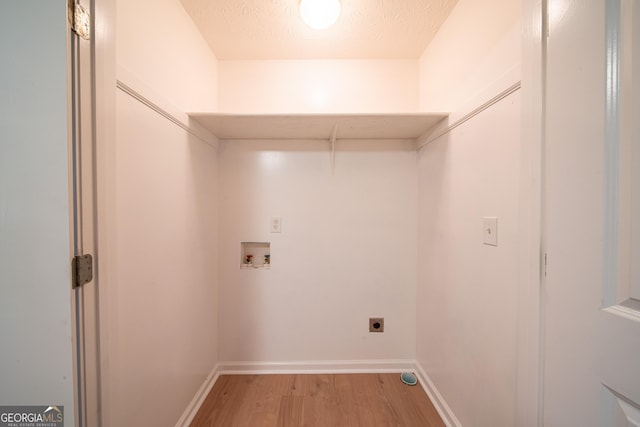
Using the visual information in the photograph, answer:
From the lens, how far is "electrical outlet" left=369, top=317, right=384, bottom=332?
1.71 m

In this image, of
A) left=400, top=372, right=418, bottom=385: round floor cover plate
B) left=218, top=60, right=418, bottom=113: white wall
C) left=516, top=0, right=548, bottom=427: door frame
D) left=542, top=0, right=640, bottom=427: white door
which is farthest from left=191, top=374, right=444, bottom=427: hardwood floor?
left=218, top=60, right=418, bottom=113: white wall

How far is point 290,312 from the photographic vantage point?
1701 mm

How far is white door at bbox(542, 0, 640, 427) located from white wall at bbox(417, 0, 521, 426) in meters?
0.19

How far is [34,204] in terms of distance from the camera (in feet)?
1.92

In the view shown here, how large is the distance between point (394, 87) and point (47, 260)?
2.02 meters

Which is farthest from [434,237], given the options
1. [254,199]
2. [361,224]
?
[254,199]

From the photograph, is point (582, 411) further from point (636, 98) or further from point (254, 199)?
point (254, 199)

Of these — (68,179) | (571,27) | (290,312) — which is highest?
(571,27)

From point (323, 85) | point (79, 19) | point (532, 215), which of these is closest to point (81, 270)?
point (79, 19)

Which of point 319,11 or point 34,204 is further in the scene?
point 319,11

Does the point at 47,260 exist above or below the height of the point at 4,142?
below

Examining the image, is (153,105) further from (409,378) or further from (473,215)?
(409,378)

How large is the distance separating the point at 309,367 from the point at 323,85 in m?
2.17

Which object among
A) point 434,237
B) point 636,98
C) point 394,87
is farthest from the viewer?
point 394,87
